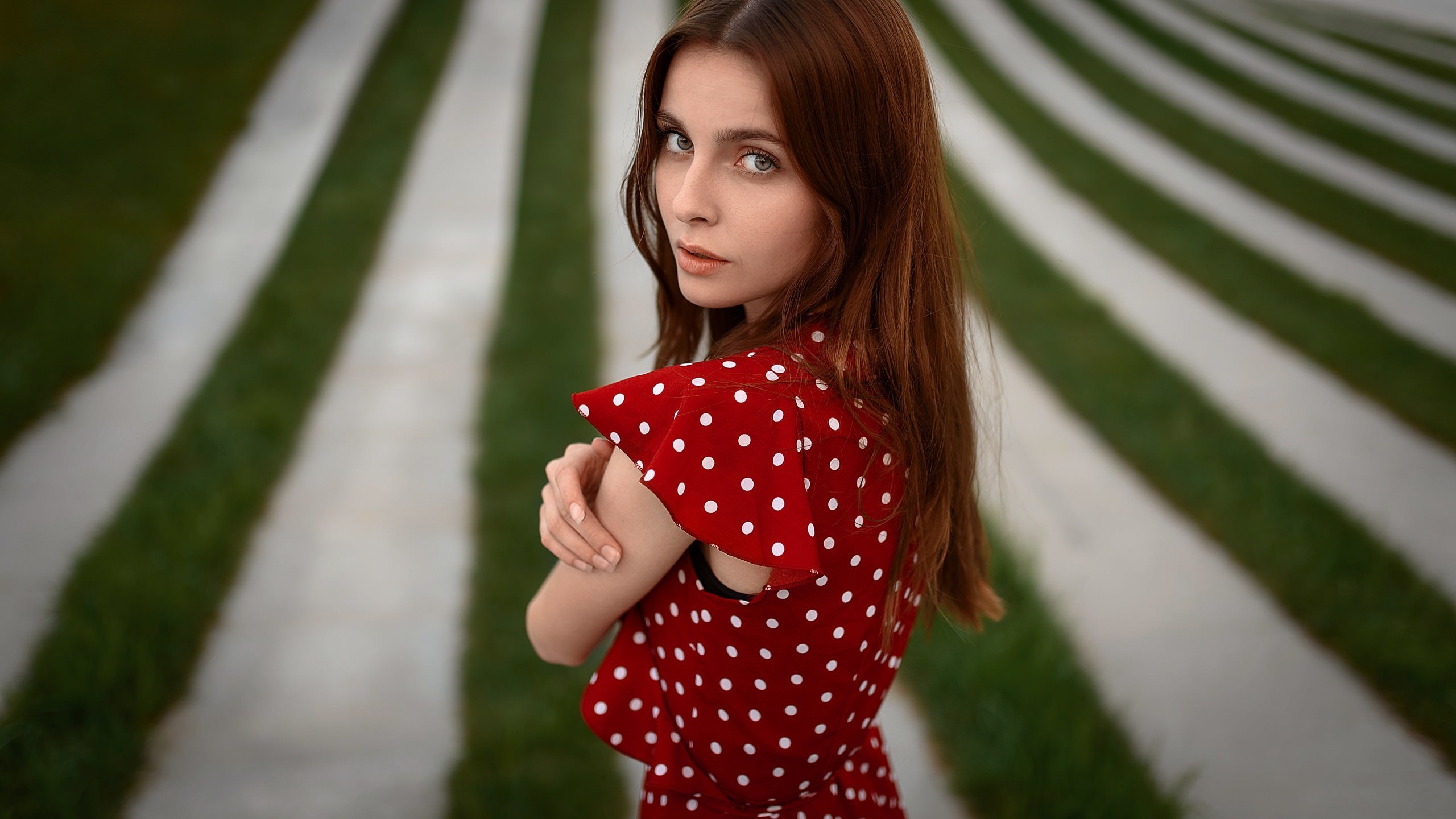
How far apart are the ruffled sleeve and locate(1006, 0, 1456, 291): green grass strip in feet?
18.7

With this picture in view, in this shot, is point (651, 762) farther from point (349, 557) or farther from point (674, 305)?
point (349, 557)

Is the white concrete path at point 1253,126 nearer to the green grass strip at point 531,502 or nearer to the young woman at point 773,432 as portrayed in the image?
the green grass strip at point 531,502

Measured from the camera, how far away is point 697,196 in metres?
0.97

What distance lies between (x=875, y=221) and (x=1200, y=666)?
2.48 meters

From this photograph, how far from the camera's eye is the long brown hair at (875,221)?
0.94m

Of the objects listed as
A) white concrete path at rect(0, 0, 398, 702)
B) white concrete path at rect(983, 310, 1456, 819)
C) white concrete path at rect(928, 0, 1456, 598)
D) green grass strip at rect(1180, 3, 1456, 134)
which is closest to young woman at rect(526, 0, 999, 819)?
white concrete path at rect(983, 310, 1456, 819)

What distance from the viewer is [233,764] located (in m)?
2.49

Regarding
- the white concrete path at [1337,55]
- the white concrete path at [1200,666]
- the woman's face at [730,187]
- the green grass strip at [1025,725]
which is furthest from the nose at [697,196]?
the white concrete path at [1337,55]

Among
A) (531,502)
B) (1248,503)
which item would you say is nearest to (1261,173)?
(1248,503)

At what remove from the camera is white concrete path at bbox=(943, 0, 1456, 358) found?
16.3 feet

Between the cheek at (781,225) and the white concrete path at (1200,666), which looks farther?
the white concrete path at (1200,666)

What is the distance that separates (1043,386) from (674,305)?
3.54m

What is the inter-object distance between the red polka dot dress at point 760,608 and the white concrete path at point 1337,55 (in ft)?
23.8

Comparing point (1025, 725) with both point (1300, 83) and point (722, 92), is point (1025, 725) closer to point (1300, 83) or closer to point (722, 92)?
point (722, 92)
